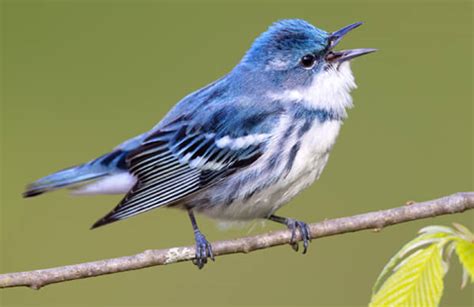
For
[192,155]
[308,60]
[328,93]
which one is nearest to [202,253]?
[192,155]

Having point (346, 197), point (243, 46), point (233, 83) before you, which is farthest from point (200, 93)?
point (243, 46)

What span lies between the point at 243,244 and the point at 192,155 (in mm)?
1055

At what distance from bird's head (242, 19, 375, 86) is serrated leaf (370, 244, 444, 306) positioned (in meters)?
1.69

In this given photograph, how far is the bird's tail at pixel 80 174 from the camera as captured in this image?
15.5ft

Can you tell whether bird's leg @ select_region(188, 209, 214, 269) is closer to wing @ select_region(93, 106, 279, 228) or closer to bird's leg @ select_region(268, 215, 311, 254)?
wing @ select_region(93, 106, 279, 228)

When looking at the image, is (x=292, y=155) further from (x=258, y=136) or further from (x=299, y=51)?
(x=299, y=51)

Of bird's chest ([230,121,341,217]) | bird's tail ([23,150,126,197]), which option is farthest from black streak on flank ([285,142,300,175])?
bird's tail ([23,150,126,197])

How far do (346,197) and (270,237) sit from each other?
275 centimetres

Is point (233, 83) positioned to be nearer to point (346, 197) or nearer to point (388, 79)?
point (346, 197)

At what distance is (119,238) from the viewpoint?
5.98 m

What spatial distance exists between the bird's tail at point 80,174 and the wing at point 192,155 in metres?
0.33

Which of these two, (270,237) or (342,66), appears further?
(342,66)

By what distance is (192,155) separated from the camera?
430cm

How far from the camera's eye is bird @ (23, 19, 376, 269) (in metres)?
3.95
